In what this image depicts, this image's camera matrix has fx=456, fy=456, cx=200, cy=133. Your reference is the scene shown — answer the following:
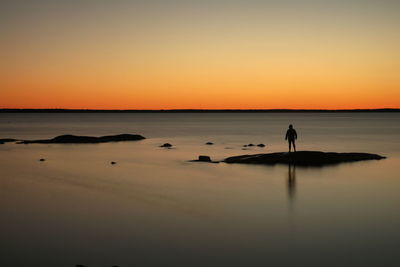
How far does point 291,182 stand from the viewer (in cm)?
2600

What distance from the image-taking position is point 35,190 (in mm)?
24984

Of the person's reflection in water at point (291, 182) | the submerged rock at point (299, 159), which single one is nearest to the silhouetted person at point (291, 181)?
the person's reflection in water at point (291, 182)

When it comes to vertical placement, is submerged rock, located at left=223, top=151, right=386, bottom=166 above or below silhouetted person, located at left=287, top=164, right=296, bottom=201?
above

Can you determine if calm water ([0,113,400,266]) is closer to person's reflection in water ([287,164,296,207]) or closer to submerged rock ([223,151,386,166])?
person's reflection in water ([287,164,296,207])

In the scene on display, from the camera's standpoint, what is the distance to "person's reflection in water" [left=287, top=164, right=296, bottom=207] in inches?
882

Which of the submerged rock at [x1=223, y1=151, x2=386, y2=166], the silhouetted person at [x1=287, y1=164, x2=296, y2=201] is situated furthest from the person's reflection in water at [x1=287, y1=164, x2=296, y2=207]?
the submerged rock at [x1=223, y1=151, x2=386, y2=166]

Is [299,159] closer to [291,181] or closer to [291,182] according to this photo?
[291,181]

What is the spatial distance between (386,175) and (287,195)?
9925mm

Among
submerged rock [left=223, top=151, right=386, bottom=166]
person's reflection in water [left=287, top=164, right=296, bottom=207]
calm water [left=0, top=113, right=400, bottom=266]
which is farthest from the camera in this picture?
submerged rock [left=223, top=151, right=386, bottom=166]

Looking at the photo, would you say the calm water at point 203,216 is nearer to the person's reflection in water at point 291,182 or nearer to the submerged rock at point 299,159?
the person's reflection in water at point 291,182

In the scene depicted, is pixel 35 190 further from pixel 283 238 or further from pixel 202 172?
pixel 283 238

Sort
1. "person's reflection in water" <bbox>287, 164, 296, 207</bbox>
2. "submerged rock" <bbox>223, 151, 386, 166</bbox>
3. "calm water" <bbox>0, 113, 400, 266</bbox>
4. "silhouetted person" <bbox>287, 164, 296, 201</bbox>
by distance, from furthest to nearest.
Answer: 1. "submerged rock" <bbox>223, 151, 386, 166</bbox>
2. "silhouetted person" <bbox>287, 164, 296, 201</bbox>
3. "person's reflection in water" <bbox>287, 164, 296, 207</bbox>
4. "calm water" <bbox>0, 113, 400, 266</bbox>

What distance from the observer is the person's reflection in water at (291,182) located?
882 inches

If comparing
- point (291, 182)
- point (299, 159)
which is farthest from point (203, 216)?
point (299, 159)
